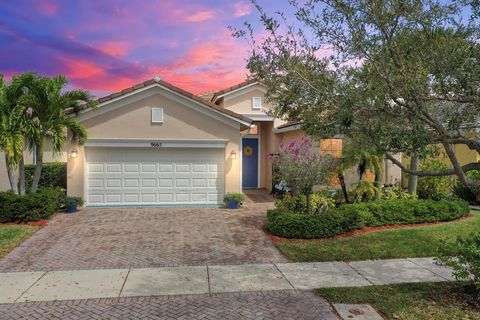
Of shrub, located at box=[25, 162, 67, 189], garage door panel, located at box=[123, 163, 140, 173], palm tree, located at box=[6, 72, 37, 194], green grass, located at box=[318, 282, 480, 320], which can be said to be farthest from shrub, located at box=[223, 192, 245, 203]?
green grass, located at box=[318, 282, 480, 320]

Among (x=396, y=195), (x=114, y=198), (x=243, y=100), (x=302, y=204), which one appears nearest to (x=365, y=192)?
(x=396, y=195)

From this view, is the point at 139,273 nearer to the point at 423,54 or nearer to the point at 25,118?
the point at 423,54

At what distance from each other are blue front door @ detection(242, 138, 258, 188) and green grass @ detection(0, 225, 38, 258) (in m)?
11.2

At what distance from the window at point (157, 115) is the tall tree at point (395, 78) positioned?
929 centimetres

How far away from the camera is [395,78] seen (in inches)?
205

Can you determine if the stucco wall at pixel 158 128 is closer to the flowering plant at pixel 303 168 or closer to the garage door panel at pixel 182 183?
the garage door panel at pixel 182 183

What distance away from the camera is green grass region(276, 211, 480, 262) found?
28.3ft

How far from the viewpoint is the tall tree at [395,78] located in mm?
4996

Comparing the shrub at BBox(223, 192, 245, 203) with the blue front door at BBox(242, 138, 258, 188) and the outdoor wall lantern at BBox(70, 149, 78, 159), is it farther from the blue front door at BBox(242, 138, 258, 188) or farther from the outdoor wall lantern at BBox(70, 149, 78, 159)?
the outdoor wall lantern at BBox(70, 149, 78, 159)

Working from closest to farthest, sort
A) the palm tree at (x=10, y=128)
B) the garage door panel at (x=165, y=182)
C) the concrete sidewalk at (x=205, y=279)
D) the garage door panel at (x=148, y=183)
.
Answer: the concrete sidewalk at (x=205, y=279), the palm tree at (x=10, y=128), the garage door panel at (x=148, y=183), the garage door panel at (x=165, y=182)

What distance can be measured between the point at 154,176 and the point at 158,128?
1.86 meters

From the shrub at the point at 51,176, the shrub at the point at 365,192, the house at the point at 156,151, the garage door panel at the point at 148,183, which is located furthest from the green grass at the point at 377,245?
the shrub at the point at 51,176

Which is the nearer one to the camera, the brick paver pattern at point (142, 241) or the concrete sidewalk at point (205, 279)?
the concrete sidewalk at point (205, 279)

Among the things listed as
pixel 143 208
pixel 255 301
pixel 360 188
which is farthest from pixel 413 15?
pixel 143 208
